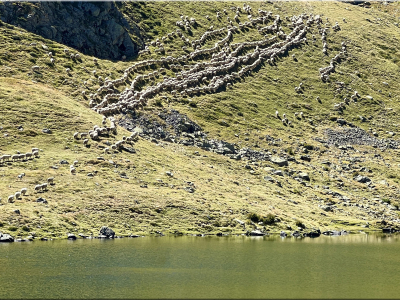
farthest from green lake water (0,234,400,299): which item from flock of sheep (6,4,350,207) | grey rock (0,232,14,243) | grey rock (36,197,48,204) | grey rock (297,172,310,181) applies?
grey rock (297,172,310,181)

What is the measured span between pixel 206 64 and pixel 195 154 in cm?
4625

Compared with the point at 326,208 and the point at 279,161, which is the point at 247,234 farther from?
the point at 279,161

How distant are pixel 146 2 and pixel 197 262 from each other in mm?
133805

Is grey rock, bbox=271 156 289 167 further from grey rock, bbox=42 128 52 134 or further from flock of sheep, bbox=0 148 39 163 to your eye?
flock of sheep, bbox=0 148 39 163

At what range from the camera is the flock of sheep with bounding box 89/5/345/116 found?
12450 cm

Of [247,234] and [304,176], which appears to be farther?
[304,176]

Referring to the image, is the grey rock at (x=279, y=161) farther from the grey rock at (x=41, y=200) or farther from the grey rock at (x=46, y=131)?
the grey rock at (x=41, y=200)

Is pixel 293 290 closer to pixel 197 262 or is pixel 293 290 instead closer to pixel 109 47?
pixel 197 262

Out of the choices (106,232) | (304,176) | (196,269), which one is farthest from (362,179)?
(196,269)

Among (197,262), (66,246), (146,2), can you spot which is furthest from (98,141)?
(146,2)

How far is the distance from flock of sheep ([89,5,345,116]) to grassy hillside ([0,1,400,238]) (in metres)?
2.61

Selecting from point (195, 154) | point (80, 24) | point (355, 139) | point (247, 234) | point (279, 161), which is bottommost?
point (247, 234)

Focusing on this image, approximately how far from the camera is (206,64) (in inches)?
5935

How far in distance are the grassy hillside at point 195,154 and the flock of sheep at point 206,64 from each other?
2607mm
